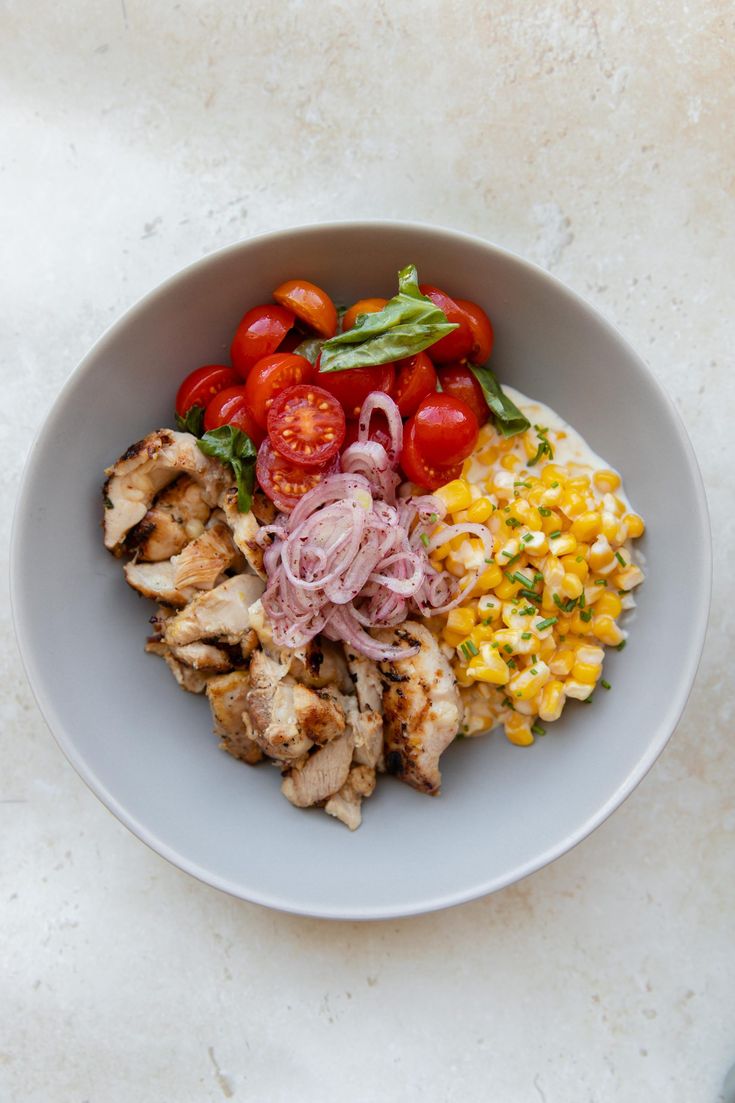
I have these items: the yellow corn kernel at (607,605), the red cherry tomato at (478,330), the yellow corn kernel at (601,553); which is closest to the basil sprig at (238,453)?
the red cherry tomato at (478,330)

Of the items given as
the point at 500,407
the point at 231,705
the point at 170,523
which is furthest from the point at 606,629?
the point at 170,523

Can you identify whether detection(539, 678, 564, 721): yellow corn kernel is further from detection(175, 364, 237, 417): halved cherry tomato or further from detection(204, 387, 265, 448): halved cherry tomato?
detection(175, 364, 237, 417): halved cherry tomato

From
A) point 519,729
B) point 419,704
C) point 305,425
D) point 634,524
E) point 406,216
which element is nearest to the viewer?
point 305,425

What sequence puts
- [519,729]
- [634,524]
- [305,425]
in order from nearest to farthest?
1. [305,425]
2. [634,524]
3. [519,729]

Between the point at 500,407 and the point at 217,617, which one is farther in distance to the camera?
the point at 500,407

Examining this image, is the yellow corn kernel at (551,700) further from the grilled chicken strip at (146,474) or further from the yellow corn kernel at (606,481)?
the grilled chicken strip at (146,474)

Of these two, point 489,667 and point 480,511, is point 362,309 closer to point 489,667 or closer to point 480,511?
point 480,511

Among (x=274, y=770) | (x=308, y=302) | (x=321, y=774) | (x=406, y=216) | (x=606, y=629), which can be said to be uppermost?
(x=406, y=216)
